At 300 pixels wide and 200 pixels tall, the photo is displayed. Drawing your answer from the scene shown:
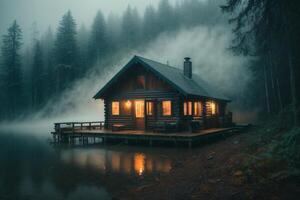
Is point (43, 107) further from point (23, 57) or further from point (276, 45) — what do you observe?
point (276, 45)

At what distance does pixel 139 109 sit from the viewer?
25.6 m

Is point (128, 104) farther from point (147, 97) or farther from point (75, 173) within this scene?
point (75, 173)

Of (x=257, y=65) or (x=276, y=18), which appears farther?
(x=257, y=65)

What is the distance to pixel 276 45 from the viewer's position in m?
17.5

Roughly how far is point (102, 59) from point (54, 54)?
11091 millimetres

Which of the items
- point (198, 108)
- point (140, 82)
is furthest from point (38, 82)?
point (198, 108)

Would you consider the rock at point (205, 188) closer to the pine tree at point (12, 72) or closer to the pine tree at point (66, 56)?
the pine tree at point (66, 56)

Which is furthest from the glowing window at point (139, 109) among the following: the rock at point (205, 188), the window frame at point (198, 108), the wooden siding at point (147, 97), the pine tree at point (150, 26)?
the pine tree at point (150, 26)

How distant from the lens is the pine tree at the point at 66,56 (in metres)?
62.3

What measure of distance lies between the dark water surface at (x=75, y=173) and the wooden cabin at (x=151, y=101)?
6.20m

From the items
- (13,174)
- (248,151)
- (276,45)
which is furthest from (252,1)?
(13,174)

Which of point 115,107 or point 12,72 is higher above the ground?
point 12,72

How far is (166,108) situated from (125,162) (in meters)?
9.99

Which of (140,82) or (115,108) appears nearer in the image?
(140,82)
